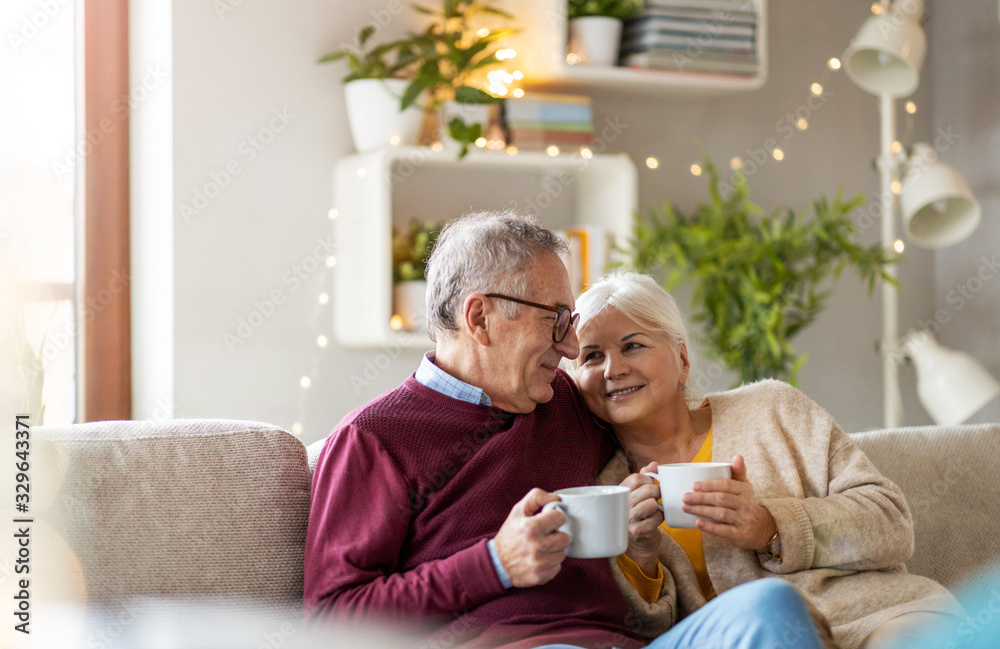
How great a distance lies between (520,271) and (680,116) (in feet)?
6.17

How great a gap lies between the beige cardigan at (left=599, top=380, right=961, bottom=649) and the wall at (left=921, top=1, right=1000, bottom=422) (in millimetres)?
2084

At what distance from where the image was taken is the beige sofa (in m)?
1.36

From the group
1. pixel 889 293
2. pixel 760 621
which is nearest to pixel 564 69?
pixel 889 293

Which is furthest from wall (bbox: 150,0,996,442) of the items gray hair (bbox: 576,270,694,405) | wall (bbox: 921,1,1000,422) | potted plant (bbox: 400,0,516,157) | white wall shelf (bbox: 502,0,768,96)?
wall (bbox: 921,1,1000,422)

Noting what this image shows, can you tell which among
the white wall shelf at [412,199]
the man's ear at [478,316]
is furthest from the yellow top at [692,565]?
the white wall shelf at [412,199]

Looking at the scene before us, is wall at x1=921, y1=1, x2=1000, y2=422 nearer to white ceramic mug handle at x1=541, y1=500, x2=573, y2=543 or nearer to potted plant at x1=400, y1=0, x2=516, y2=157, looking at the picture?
potted plant at x1=400, y1=0, x2=516, y2=157

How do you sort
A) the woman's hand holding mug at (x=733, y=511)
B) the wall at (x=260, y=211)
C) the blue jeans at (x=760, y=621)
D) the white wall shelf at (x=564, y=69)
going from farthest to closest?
the white wall shelf at (x=564, y=69) < the wall at (x=260, y=211) < the woman's hand holding mug at (x=733, y=511) < the blue jeans at (x=760, y=621)

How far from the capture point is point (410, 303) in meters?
2.54

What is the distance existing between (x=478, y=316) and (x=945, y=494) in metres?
1.02

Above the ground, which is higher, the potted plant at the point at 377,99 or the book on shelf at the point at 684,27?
the book on shelf at the point at 684,27

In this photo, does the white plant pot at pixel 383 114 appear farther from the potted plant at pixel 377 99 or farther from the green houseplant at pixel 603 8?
the green houseplant at pixel 603 8

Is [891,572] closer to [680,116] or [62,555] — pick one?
[62,555]

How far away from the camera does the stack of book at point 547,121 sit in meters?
2.70

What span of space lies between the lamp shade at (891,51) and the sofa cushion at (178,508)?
2.27 metres
